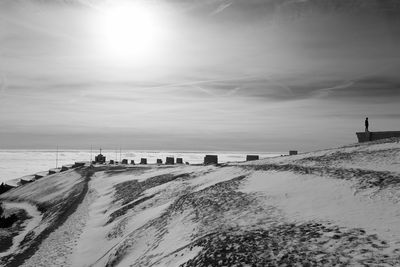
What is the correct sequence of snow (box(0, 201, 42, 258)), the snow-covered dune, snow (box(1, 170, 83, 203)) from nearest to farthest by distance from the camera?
the snow-covered dune, snow (box(0, 201, 42, 258)), snow (box(1, 170, 83, 203))

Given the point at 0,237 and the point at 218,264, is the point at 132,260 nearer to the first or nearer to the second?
the point at 218,264

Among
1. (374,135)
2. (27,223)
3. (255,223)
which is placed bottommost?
(27,223)

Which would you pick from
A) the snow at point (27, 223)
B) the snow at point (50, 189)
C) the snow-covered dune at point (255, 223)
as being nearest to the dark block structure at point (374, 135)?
the snow-covered dune at point (255, 223)

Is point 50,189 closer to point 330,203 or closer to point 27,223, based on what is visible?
point 27,223

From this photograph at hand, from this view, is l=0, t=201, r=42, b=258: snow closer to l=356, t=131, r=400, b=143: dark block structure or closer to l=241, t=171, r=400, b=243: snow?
l=241, t=171, r=400, b=243: snow

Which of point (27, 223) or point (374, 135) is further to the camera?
point (374, 135)

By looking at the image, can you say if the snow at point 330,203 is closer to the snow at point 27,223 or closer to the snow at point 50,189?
the snow at point 27,223

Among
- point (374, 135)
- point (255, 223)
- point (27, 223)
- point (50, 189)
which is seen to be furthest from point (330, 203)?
point (50, 189)

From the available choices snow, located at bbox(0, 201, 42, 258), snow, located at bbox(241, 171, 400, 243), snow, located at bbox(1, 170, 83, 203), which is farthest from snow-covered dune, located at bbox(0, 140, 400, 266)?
snow, located at bbox(1, 170, 83, 203)

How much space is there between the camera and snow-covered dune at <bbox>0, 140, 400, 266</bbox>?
1012cm

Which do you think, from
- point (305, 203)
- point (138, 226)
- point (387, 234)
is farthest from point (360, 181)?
point (138, 226)

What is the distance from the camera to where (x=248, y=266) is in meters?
9.91

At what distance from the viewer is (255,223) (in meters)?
13.4

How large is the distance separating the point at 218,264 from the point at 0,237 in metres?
26.1
